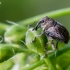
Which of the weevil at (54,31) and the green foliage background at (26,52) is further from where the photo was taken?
the weevil at (54,31)

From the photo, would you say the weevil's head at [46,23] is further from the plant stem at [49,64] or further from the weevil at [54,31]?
the plant stem at [49,64]

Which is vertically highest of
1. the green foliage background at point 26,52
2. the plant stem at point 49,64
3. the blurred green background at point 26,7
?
the blurred green background at point 26,7

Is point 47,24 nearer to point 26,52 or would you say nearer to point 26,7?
point 26,52

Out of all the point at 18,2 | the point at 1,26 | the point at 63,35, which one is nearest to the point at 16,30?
the point at 1,26

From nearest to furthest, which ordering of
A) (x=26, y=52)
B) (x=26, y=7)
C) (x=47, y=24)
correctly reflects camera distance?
1. (x=26, y=52)
2. (x=47, y=24)
3. (x=26, y=7)

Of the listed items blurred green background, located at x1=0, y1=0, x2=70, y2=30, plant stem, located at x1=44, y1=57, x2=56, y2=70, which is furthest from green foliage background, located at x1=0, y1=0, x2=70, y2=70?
blurred green background, located at x1=0, y1=0, x2=70, y2=30

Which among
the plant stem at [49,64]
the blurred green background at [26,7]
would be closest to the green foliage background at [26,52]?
the plant stem at [49,64]

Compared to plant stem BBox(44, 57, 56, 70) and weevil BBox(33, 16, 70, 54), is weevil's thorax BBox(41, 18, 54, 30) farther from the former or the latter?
plant stem BBox(44, 57, 56, 70)

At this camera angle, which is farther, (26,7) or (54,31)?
(26,7)

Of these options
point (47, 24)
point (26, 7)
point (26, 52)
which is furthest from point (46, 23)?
point (26, 7)

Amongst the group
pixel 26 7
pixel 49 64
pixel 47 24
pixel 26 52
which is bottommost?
pixel 49 64

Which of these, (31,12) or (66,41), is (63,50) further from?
(31,12)
